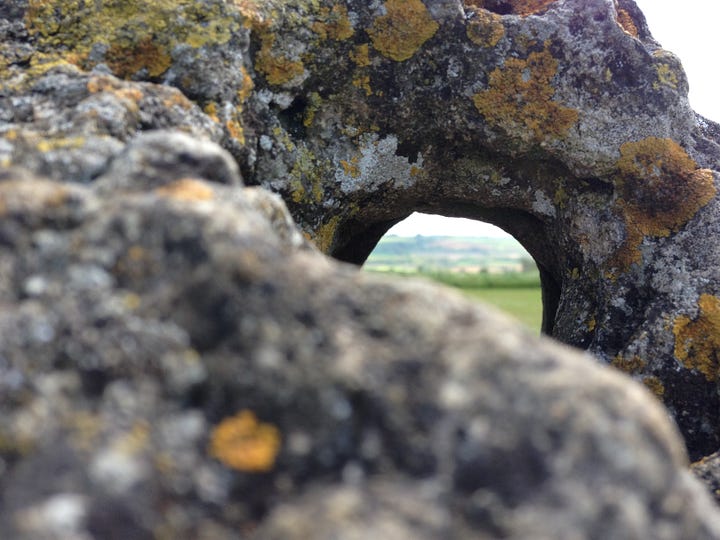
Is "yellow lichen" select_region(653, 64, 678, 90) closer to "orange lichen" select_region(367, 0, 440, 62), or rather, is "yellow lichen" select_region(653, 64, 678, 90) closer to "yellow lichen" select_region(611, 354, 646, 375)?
"orange lichen" select_region(367, 0, 440, 62)

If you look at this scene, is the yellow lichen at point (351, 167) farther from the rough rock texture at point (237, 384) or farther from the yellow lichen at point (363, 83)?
the rough rock texture at point (237, 384)

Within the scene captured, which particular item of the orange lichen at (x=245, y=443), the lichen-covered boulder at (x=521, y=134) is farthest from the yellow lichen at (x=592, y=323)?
the orange lichen at (x=245, y=443)


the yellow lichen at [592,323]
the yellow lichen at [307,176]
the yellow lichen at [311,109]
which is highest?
the yellow lichen at [311,109]

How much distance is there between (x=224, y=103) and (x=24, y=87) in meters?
0.67

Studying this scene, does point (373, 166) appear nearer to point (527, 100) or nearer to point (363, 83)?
point (363, 83)

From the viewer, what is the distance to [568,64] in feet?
9.57

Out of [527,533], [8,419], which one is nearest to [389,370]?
[527,533]

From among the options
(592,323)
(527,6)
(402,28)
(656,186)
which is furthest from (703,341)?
(402,28)

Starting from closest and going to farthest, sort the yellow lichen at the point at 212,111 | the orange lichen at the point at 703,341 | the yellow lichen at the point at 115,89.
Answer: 1. the yellow lichen at the point at 115,89
2. the yellow lichen at the point at 212,111
3. the orange lichen at the point at 703,341

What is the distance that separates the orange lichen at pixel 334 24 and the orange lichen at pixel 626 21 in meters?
1.48

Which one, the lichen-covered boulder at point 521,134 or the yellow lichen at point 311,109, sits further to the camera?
the yellow lichen at point 311,109

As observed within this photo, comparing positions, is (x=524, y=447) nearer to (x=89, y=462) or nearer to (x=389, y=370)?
(x=389, y=370)

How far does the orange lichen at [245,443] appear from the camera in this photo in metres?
1.00

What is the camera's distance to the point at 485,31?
2.91 metres
